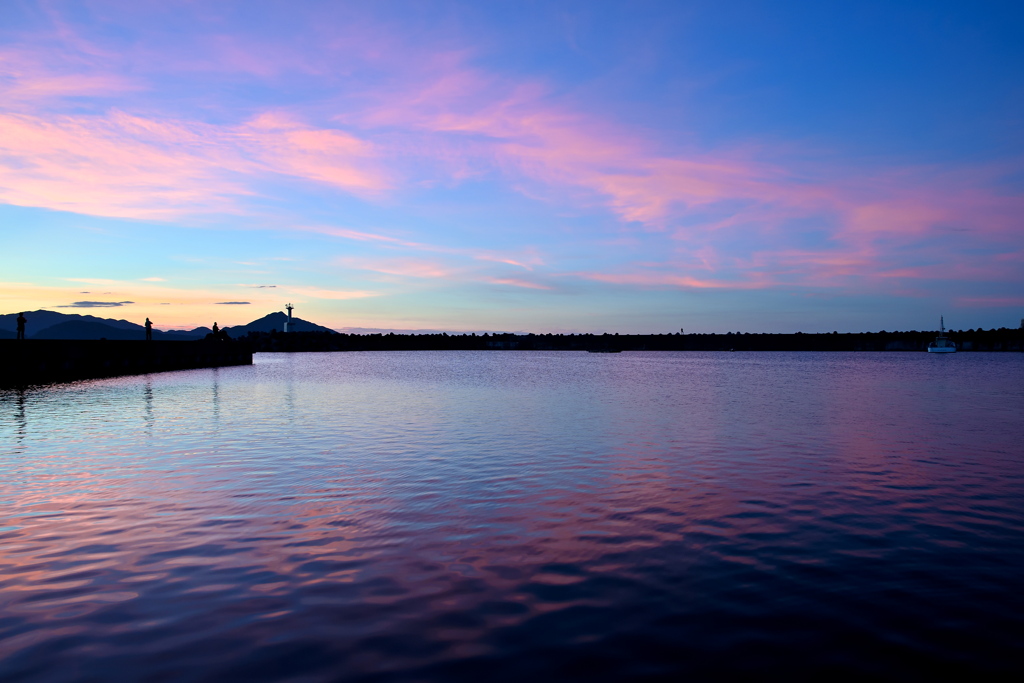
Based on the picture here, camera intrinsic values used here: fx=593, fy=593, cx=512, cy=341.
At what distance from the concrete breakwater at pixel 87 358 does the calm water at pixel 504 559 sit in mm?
38211

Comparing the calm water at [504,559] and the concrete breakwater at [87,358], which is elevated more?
the concrete breakwater at [87,358]

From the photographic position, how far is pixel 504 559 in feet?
27.9

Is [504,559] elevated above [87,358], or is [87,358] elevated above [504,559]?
[87,358]

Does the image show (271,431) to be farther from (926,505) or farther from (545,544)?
(926,505)

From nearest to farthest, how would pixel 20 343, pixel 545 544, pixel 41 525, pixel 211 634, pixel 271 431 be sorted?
1. pixel 211 634
2. pixel 545 544
3. pixel 41 525
4. pixel 271 431
5. pixel 20 343

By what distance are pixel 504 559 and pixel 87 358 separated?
65292mm

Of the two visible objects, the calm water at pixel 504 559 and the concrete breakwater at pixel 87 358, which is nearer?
the calm water at pixel 504 559

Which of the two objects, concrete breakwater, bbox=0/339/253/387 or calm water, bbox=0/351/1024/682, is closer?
calm water, bbox=0/351/1024/682

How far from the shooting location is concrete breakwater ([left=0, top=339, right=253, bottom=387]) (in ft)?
160

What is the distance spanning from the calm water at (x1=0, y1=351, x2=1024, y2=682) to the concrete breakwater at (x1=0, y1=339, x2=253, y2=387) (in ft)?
125

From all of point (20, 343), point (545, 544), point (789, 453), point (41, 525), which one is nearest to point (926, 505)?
point (789, 453)

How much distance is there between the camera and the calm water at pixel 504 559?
5859 mm

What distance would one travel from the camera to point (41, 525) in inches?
398

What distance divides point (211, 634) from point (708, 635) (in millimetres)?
5228
